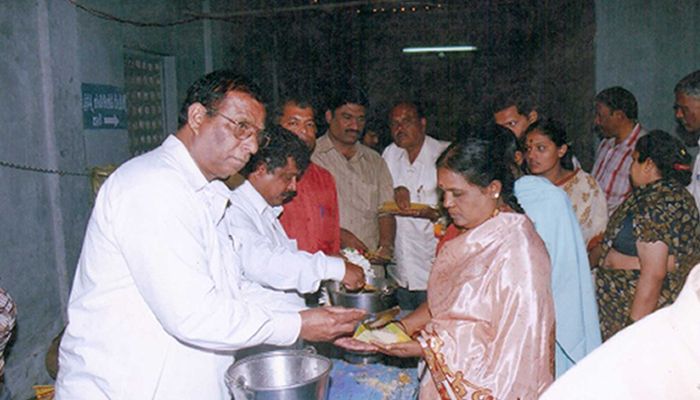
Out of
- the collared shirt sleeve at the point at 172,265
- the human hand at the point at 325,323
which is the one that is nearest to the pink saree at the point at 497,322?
the human hand at the point at 325,323

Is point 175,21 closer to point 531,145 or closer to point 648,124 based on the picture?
point 531,145

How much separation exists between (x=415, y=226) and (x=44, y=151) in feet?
10.0

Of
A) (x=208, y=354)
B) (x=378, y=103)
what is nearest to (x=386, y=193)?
(x=208, y=354)

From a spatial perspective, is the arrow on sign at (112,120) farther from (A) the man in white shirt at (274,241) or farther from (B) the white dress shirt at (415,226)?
(A) the man in white shirt at (274,241)

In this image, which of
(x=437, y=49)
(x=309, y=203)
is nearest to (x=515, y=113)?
(x=309, y=203)

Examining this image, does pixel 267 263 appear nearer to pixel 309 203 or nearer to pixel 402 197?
pixel 309 203

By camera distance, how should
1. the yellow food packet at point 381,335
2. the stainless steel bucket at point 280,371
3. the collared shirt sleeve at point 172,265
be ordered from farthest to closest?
the yellow food packet at point 381,335, the stainless steel bucket at point 280,371, the collared shirt sleeve at point 172,265

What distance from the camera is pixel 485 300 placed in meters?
2.47

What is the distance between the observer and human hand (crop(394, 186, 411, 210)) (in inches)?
203

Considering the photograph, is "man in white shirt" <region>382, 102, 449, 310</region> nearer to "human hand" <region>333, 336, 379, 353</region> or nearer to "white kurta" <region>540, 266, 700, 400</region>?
"human hand" <region>333, 336, 379, 353</region>

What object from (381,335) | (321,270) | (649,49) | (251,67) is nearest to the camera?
(381,335)

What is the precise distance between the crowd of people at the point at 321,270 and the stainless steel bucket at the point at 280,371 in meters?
0.09

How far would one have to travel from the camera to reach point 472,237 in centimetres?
257

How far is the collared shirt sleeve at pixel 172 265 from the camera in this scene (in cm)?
193
